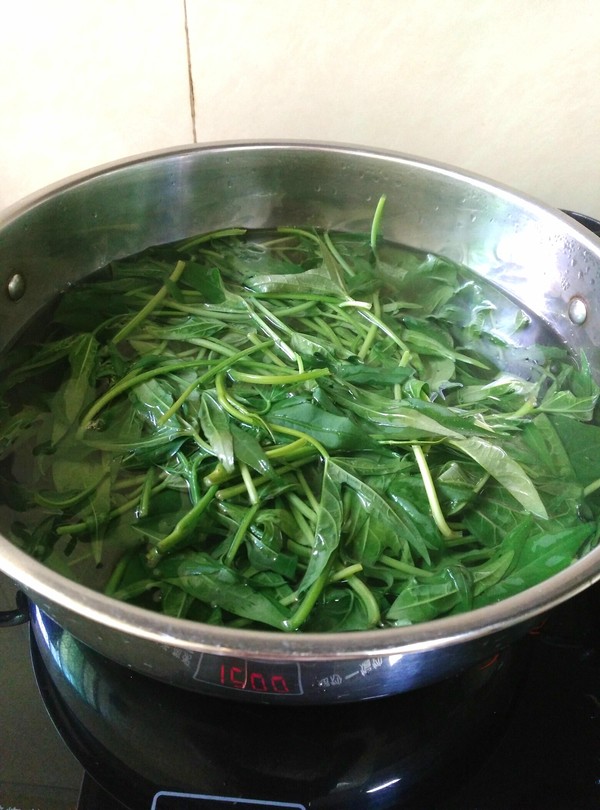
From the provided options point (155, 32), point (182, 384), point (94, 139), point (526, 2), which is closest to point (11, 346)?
point (182, 384)

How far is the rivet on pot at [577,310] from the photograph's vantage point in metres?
1.06

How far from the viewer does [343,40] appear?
1.07 metres

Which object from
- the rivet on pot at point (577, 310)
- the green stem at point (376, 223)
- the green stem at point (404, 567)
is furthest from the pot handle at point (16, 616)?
the rivet on pot at point (577, 310)

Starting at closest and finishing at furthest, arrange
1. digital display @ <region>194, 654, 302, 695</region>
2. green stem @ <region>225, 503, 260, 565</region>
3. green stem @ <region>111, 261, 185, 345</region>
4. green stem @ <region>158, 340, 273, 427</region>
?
digital display @ <region>194, 654, 302, 695</region>
green stem @ <region>225, 503, 260, 565</region>
green stem @ <region>158, 340, 273, 427</region>
green stem @ <region>111, 261, 185, 345</region>

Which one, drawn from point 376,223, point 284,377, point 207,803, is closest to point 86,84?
point 376,223

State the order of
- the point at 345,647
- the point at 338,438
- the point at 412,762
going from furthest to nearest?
the point at 338,438 < the point at 412,762 < the point at 345,647

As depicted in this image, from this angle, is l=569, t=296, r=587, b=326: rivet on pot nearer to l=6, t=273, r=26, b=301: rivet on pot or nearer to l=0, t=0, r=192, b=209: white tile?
l=0, t=0, r=192, b=209: white tile

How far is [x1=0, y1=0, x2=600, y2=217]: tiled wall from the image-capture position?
104cm

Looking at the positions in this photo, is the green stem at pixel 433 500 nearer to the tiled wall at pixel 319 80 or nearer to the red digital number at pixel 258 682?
the red digital number at pixel 258 682

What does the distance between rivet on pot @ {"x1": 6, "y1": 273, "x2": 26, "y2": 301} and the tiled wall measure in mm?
373

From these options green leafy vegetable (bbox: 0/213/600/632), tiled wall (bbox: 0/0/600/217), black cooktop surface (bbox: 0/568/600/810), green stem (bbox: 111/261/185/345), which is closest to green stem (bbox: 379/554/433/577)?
green leafy vegetable (bbox: 0/213/600/632)

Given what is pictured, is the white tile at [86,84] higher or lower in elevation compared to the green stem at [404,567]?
higher

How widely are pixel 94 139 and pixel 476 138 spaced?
0.71 m

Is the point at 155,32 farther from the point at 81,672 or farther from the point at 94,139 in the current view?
the point at 81,672
